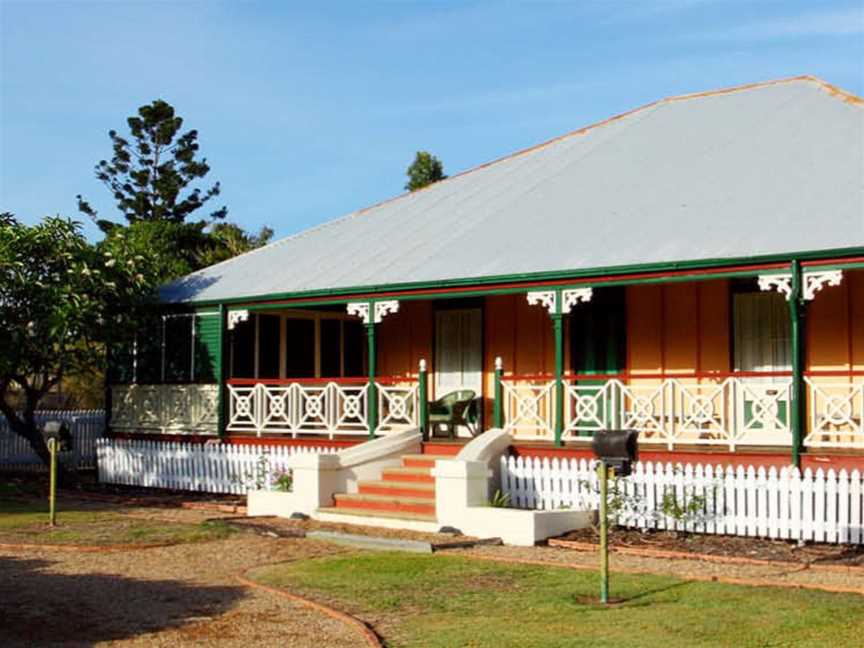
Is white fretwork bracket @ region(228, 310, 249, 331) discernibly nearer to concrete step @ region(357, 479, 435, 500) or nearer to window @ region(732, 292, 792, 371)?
concrete step @ region(357, 479, 435, 500)

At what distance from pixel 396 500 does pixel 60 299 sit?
786 centimetres

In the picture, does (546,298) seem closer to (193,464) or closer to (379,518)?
(379,518)

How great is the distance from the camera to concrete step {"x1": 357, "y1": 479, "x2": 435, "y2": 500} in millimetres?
16469

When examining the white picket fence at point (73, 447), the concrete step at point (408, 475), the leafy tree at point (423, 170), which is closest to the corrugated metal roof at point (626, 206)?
the concrete step at point (408, 475)

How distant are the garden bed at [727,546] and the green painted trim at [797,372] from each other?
1.16 meters

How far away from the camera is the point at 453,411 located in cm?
1930

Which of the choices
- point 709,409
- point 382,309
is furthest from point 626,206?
point 709,409

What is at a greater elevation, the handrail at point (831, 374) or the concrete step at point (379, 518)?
the handrail at point (831, 374)

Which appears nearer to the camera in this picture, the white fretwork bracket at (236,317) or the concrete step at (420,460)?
the concrete step at (420,460)

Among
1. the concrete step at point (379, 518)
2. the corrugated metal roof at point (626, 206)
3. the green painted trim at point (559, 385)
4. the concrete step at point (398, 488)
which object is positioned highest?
the corrugated metal roof at point (626, 206)

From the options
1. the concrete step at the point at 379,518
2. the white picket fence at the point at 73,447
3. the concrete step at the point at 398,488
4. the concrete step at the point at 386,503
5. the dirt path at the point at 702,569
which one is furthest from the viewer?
the white picket fence at the point at 73,447

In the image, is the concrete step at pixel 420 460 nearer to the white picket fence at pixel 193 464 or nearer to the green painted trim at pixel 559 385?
the white picket fence at pixel 193 464

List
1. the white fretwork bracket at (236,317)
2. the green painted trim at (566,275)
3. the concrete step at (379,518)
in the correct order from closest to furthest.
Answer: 1. the green painted trim at (566,275)
2. the concrete step at (379,518)
3. the white fretwork bracket at (236,317)

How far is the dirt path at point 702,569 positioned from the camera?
11258 mm
